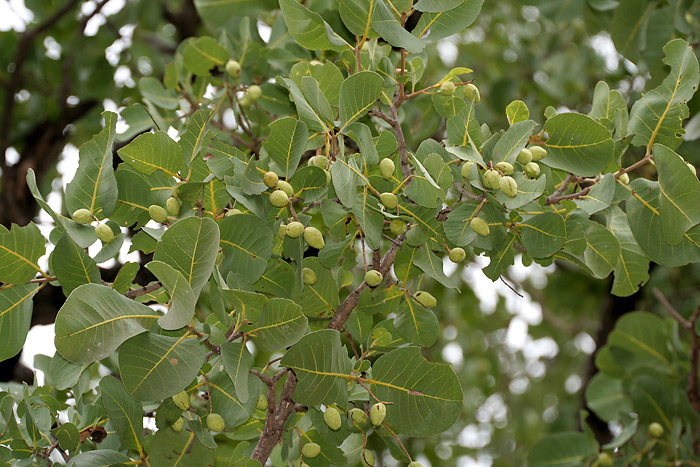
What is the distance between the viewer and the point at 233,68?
1642mm

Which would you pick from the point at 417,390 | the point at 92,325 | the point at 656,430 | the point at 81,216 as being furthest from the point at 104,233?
the point at 656,430

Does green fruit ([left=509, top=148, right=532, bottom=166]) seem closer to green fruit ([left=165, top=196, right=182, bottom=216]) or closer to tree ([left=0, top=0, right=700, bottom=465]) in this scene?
tree ([left=0, top=0, right=700, bottom=465])

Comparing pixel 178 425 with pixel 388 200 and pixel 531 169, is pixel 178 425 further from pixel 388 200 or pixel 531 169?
pixel 531 169

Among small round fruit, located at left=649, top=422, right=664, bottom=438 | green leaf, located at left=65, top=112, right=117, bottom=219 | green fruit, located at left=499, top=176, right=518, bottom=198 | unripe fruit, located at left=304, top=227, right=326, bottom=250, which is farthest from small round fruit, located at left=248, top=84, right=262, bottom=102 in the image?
small round fruit, located at left=649, top=422, right=664, bottom=438

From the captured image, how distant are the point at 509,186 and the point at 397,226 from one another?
18 centimetres

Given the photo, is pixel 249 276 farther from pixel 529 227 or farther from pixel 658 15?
pixel 658 15

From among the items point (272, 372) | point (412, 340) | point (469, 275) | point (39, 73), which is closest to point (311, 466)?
point (412, 340)

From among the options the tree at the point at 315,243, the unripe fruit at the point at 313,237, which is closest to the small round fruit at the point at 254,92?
the tree at the point at 315,243

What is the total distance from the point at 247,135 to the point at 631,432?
118 centimetres

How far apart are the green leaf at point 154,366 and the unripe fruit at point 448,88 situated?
0.57 meters

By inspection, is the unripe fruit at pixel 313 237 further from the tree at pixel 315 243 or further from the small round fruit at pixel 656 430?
the small round fruit at pixel 656 430

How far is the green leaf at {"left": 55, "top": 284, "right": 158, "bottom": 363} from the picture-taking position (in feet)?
2.96

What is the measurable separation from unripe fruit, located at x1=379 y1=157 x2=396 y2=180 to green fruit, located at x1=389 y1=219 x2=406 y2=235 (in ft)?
0.24

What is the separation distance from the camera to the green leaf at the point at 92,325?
0.90 meters
